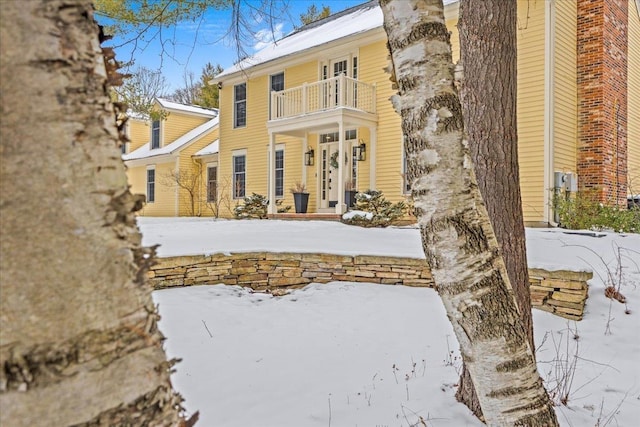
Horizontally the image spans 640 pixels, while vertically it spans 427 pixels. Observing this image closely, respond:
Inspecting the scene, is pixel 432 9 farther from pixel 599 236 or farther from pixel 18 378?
pixel 599 236

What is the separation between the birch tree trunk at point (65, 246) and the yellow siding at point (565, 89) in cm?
1029

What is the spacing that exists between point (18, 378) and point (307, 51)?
43.6ft

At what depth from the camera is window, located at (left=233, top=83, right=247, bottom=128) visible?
15.3 m

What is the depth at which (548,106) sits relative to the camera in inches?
372

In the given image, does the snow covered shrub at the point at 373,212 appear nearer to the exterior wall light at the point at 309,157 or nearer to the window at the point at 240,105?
the exterior wall light at the point at 309,157

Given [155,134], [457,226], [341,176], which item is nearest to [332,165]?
[341,176]

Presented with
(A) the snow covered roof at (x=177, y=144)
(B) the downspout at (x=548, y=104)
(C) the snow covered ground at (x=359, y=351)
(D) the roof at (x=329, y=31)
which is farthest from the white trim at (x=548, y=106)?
(A) the snow covered roof at (x=177, y=144)

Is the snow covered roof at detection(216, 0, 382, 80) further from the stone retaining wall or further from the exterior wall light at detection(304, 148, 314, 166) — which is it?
the stone retaining wall

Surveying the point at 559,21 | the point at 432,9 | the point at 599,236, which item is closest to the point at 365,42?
the point at 559,21

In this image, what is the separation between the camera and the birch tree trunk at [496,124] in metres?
2.90

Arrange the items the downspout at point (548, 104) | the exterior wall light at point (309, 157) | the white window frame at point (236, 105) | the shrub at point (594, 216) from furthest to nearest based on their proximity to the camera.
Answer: the white window frame at point (236, 105) < the exterior wall light at point (309, 157) < the downspout at point (548, 104) < the shrub at point (594, 216)

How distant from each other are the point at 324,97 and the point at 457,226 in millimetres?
11447

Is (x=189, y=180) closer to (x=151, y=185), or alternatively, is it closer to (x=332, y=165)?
(x=151, y=185)

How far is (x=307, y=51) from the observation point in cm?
1298
